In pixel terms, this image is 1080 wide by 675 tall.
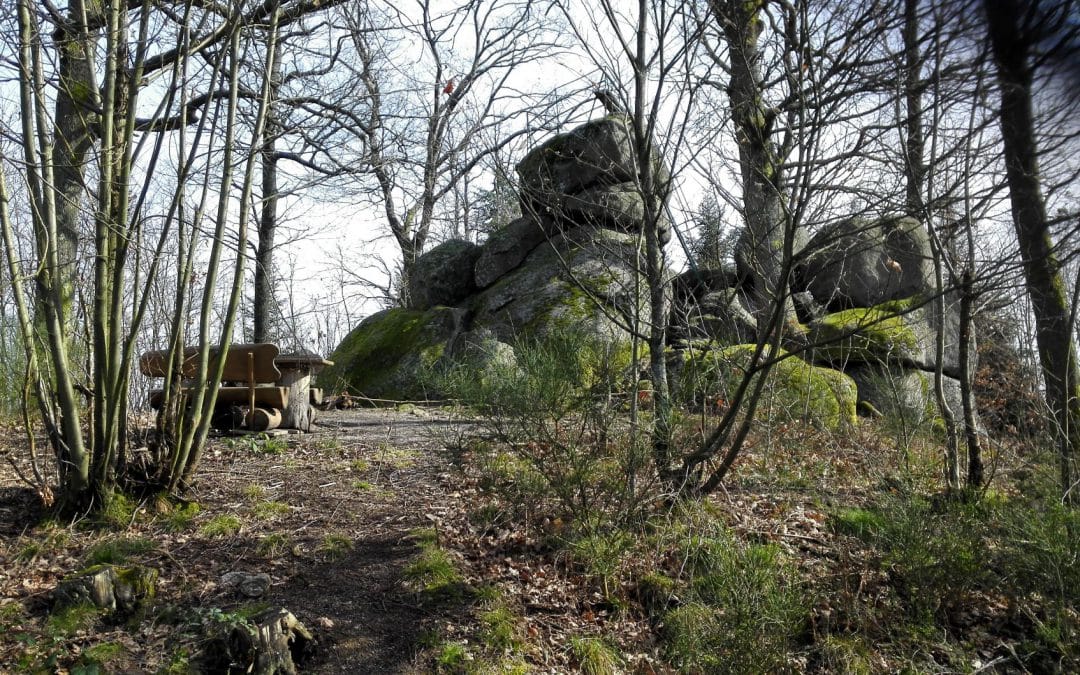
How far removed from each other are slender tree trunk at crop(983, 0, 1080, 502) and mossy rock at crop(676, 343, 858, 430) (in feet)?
6.23

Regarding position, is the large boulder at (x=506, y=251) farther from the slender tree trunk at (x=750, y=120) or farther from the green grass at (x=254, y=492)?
the green grass at (x=254, y=492)

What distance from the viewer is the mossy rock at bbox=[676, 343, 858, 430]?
5.90m

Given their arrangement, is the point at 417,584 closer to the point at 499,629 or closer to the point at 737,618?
the point at 499,629

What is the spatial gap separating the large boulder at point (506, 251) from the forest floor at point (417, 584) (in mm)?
7269

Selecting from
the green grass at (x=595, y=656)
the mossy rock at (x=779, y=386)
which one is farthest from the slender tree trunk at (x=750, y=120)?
the green grass at (x=595, y=656)

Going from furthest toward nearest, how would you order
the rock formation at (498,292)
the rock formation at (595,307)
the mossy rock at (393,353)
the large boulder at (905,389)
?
the mossy rock at (393,353)
the rock formation at (498,292)
the rock formation at (595,307)
the large boulder at (905,389)

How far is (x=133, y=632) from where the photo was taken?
12.1 ft

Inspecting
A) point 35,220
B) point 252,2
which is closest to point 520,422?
point 35,220

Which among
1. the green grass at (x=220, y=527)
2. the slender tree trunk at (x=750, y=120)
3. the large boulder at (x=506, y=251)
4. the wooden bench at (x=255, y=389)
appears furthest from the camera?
the large boulder at (x=506, y=251)

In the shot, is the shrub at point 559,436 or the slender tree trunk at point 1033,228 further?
the shrub at point 559,436

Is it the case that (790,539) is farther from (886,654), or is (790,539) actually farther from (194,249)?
(194,249)

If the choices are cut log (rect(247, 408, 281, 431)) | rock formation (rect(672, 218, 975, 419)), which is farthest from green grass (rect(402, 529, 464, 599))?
rock formation (rect(672, 218, 975, 419))

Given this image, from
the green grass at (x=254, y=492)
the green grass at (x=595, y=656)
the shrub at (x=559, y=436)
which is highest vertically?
the shrub at (x=559, y=436)

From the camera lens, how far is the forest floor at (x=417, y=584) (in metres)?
3.76
